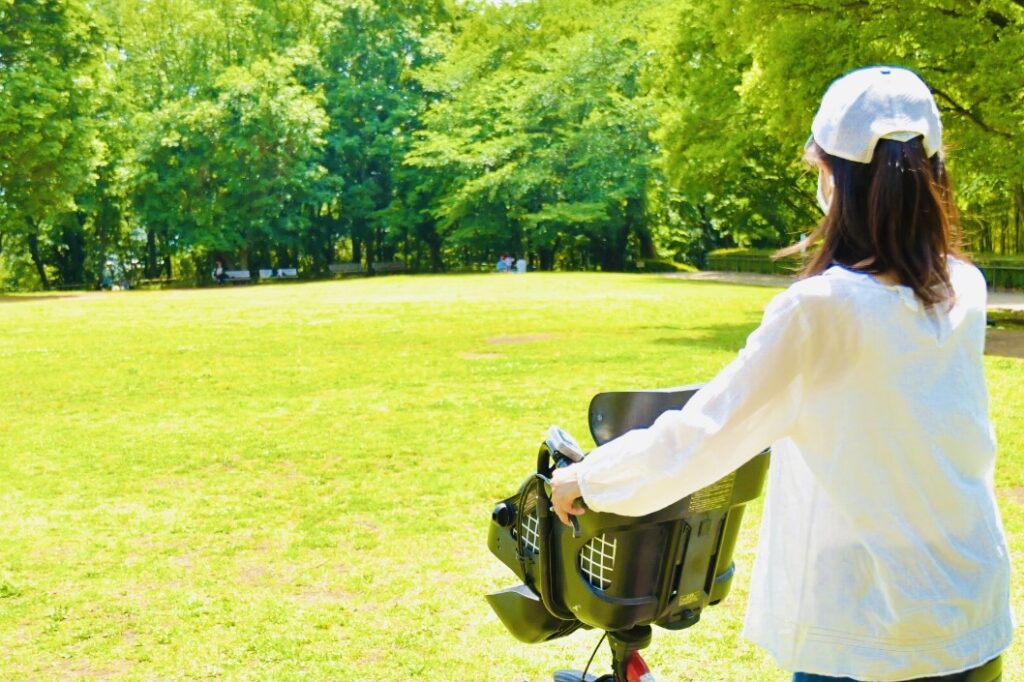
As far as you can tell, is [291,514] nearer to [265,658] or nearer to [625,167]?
[265,658]

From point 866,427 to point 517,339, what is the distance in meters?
16.6

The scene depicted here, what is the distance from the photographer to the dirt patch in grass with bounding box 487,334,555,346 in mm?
18234

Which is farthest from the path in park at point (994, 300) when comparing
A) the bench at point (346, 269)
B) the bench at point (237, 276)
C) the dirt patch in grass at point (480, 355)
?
the bench at point (237, 276)

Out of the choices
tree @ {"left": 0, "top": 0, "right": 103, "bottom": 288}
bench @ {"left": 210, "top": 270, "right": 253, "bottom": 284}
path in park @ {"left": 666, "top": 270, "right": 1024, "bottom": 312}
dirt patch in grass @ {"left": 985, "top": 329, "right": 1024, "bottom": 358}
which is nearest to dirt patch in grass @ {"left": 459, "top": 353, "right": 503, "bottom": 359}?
dirt patch in grass @ {"left": 985, "top": 329, "right": 1024, "bottom": 358}

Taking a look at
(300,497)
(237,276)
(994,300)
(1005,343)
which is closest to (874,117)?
(300,497)

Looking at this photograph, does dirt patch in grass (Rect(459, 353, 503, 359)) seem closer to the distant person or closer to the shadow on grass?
the shadow on grass

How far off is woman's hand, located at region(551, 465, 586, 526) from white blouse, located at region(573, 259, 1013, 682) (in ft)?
0.34

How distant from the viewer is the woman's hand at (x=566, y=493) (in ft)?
7.18

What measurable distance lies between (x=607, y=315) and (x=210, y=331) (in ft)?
25.1

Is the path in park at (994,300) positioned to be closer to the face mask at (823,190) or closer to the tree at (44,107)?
the face mask at (823,190)

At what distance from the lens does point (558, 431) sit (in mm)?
2371

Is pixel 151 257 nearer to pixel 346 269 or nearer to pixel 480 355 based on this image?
pixel 346 269

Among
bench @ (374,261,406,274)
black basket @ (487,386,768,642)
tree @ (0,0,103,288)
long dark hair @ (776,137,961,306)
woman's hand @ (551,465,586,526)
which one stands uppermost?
tree @ (0,0,103,288)

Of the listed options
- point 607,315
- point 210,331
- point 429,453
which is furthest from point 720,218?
point 429,453
